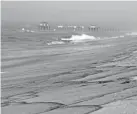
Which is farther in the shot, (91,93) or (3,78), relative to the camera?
(3,78)

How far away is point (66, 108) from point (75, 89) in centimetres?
298

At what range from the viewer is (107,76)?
16.2m

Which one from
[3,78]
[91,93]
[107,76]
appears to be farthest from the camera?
[3,78]

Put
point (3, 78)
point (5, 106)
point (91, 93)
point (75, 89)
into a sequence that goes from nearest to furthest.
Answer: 1. point (5, 106)
2. point (91, 93)
3. point (75, 89)
4. point (3, 78)

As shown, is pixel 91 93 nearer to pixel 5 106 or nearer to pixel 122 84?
pixel 122 84

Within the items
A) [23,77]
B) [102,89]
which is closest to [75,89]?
[102,89]

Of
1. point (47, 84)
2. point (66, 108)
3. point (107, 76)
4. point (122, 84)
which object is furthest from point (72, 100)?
point (107, 76)

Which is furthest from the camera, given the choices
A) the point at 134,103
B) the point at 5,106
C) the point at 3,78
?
the point at 3,78

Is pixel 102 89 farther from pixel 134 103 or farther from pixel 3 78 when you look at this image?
pixel 3 78

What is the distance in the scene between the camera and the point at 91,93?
1236 cm

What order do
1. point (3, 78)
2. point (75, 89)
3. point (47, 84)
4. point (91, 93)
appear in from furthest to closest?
point (3, 78) → point (47, 84) → point (75, 89) → point (91, 93)

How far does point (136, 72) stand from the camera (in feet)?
53.6

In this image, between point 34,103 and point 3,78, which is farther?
point 3,78

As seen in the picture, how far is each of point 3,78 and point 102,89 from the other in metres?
6.63
